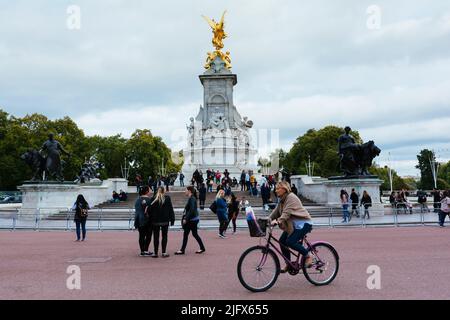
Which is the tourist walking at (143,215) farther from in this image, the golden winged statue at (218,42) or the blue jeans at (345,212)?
the golden winged statue at (218,42)

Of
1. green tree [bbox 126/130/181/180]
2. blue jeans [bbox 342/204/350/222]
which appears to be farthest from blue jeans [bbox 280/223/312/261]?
green tree [bbox 126/130/181/180]

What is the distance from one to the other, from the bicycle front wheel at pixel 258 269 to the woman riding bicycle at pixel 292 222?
255mm

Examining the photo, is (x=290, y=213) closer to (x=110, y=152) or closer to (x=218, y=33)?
(x=218, y=33)

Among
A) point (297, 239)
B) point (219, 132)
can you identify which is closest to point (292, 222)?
point (297, 239)

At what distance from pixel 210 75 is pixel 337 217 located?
126 ft

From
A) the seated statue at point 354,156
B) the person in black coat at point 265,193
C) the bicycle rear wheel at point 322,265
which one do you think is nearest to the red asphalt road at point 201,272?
the bicycle rear wheel at point 322,265

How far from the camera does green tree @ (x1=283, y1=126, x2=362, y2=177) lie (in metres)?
69.4

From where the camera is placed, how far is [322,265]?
292 inches

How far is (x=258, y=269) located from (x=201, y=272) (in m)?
2.16

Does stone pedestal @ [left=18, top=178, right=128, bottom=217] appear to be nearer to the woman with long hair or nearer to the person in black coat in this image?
the person in black coat

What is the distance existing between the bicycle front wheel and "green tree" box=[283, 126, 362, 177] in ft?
200

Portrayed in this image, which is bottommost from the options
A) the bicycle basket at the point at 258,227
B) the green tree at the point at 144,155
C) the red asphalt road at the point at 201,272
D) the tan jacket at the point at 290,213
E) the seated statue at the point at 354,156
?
the red asphalt road at the point at 201,272

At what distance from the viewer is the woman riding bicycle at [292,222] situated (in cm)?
715
